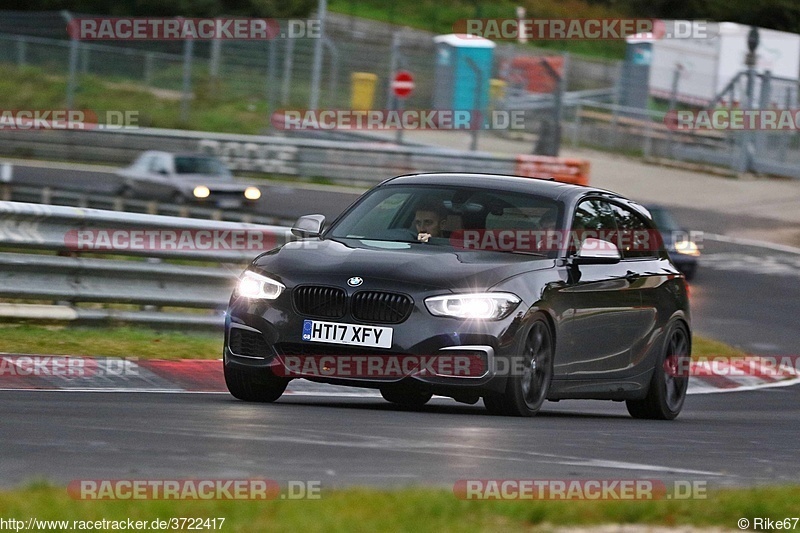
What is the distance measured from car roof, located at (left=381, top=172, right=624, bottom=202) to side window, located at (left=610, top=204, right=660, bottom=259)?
63cm

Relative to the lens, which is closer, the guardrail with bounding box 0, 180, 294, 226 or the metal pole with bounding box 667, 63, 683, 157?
the guardrail with bounding box 0, 180, 294, 226

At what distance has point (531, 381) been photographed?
31.4 feet

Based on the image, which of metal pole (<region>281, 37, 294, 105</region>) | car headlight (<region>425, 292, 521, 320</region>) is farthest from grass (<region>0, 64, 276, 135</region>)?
car headlight (<region>425, 292, 521, 320</region>)

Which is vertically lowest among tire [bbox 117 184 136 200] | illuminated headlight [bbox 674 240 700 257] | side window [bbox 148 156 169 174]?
tire [bbox 117 184 136 200]

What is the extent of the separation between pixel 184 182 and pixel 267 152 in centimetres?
661

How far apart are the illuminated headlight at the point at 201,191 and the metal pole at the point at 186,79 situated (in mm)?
10222

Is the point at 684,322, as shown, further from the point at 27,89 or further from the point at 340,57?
the point at 27,89

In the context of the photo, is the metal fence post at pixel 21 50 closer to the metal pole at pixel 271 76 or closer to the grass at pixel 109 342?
the metal pole at pixel 271 76

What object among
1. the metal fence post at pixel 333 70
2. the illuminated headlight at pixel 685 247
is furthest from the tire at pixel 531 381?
the metal fence post at pixel 333 70

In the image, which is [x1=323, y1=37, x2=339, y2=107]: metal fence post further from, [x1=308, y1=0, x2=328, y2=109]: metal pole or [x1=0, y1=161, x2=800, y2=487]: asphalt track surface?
[x1=0, y1=161, x2=800, y2=487]: asphalt track surface

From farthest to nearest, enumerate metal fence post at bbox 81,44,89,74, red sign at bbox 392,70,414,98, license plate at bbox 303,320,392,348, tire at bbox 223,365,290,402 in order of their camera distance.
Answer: metal fence post at bbox 81,44,89,74, red sign at bbox 392,70,414,98, tire at bbox 223,365,290,402, license plate at bbox 303,320,392,348

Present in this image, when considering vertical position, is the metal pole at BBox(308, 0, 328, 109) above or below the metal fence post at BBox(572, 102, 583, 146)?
above

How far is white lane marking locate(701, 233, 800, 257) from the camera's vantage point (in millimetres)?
30922

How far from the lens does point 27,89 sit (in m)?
42.3
